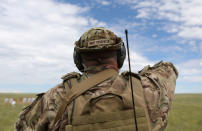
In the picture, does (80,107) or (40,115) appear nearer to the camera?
(80,107)

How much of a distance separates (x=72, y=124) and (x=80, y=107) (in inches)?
7.2

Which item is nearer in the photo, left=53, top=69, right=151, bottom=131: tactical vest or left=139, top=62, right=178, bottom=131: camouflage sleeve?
left=53, top=69, right=151, bottom=131: tactical vest

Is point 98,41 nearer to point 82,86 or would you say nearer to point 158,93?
point 82,86

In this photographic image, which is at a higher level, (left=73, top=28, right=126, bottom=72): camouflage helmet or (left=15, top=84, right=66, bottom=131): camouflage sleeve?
(left=73, top=28, right=126, bottom=72): camouflage helmet

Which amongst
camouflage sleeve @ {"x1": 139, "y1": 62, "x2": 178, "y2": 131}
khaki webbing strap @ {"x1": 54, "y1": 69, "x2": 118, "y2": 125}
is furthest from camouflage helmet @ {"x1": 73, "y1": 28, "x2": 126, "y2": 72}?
camouflage sleeve @ {"x1": 139, "y1": 62, "x2": 178, "y2": 131}

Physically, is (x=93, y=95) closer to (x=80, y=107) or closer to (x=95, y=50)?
(x=80, y=107)

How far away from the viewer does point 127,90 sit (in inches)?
105

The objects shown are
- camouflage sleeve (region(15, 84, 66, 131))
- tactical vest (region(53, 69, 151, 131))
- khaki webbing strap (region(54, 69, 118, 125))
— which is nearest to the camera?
tactical vest (region(53, 69, 151, 131))

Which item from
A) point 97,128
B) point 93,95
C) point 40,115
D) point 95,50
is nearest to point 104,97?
point 93,95

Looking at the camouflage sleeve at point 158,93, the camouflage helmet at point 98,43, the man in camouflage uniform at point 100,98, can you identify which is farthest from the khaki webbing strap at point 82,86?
the camouflage sleeve at point 158,93

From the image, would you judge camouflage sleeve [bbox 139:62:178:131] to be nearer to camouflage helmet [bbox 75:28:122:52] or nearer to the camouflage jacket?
the camouflage jacket

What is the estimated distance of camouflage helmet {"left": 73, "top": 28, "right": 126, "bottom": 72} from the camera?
2.77 metres

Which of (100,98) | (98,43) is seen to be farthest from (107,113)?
(98,43)

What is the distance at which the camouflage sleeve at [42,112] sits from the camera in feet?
9.07
